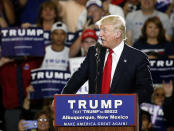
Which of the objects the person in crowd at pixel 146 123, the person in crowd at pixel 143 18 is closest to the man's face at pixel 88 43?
the person in crowd at pixel 143 18

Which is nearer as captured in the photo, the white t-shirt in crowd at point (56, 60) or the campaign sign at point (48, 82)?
the campaign sign at point (48, 82)

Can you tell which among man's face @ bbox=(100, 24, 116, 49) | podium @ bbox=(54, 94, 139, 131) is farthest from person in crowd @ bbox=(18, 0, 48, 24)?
podium @ bbox=(54, 94, 139, 131)

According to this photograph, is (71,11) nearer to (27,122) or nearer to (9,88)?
(9,88)

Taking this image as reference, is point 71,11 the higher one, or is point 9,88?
point 71,11

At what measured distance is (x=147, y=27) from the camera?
7.39 meters

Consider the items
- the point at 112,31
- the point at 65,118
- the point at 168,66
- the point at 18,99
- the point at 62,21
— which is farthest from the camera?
the point at 62,21

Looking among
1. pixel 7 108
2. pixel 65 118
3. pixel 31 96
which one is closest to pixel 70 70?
pixel 31 96

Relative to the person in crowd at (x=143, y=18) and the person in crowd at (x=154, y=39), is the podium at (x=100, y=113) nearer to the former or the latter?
the person in crowd at (x=154, y=39)

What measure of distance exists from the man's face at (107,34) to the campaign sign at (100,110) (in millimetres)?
750

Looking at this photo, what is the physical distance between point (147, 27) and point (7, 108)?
229cm

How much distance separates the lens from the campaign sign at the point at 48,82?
684 cm

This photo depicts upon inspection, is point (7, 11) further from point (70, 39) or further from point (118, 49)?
point (118, 49)

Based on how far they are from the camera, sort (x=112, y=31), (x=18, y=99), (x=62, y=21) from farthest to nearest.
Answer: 1. (x=62, y=21)
2. (x=18, y=99)
3. (x=112, y=31)

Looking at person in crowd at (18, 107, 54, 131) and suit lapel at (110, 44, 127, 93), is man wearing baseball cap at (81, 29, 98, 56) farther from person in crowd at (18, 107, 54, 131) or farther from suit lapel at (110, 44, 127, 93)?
suit lapel at (110, 44, 127, 93)
